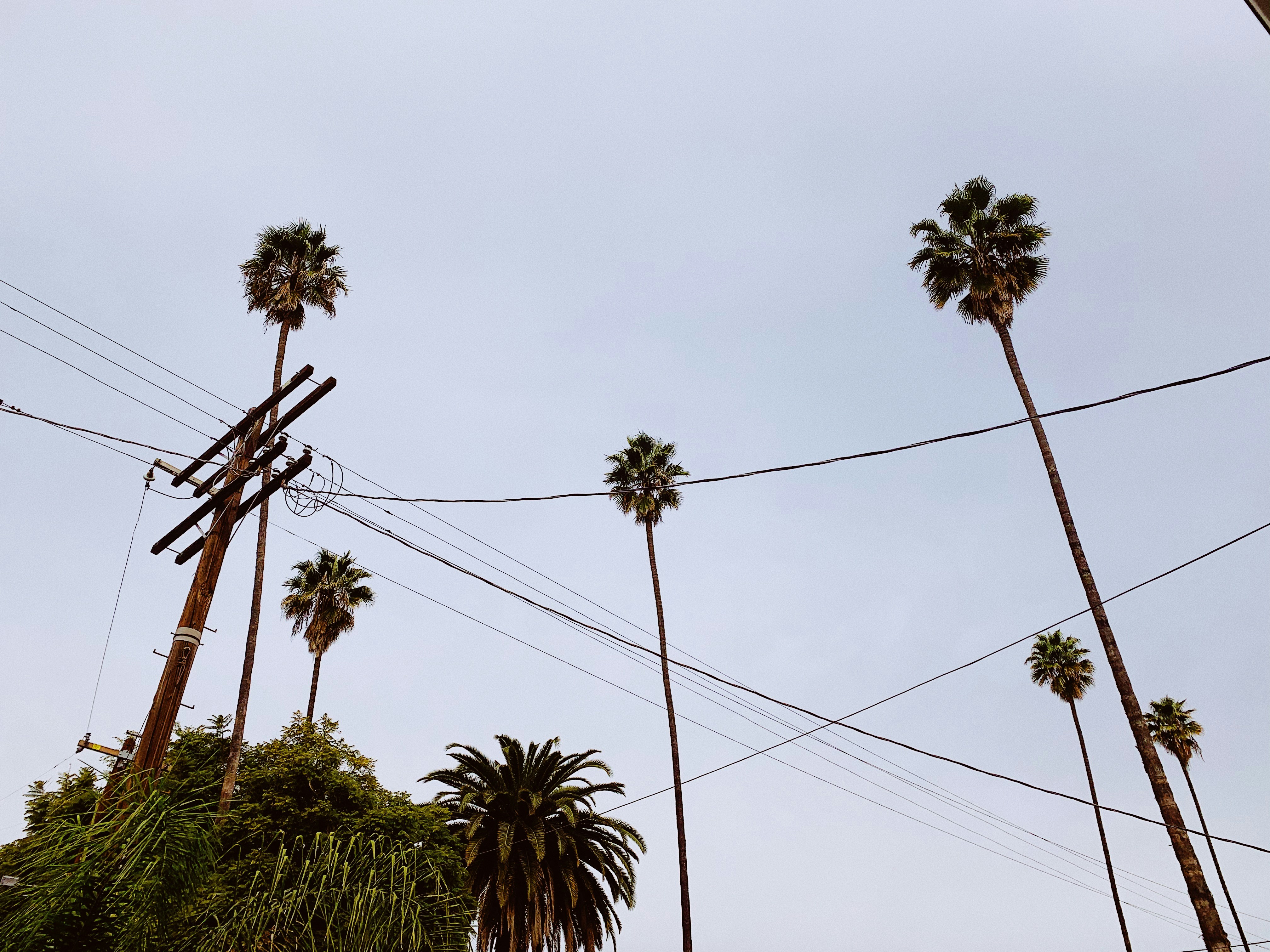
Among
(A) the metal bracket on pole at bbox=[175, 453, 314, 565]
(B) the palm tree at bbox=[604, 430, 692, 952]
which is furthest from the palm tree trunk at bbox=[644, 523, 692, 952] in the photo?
(A) the metal bracket on pole at bbox=[175, 453, 314, 565]

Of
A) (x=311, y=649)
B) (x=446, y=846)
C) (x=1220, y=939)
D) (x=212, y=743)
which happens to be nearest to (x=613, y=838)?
(x=446, y=846)

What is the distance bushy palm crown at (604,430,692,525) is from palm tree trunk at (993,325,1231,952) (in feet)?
64.8

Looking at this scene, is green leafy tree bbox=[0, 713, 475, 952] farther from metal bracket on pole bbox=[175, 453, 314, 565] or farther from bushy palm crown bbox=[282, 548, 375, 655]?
bushy palm crown bbox=[282, 548, 375, 655]

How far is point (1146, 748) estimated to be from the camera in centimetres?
1850

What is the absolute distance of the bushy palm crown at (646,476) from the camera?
3969cm

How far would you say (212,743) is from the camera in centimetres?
2631

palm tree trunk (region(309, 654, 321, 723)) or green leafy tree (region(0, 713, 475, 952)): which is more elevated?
palm tree trunk (region(309, 654, 321, 723))

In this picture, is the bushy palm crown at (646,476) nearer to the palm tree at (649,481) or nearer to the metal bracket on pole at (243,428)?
the palm tree at (649,481)

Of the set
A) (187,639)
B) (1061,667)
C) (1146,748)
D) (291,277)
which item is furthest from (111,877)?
(1061,667)

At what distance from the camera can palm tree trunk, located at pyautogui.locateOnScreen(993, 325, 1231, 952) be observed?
53.3 ft

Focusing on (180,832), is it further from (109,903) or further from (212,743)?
(212,743)

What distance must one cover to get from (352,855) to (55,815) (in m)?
3.13

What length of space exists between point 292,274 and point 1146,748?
32.9m

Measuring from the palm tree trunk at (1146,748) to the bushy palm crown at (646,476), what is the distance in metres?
19.8
